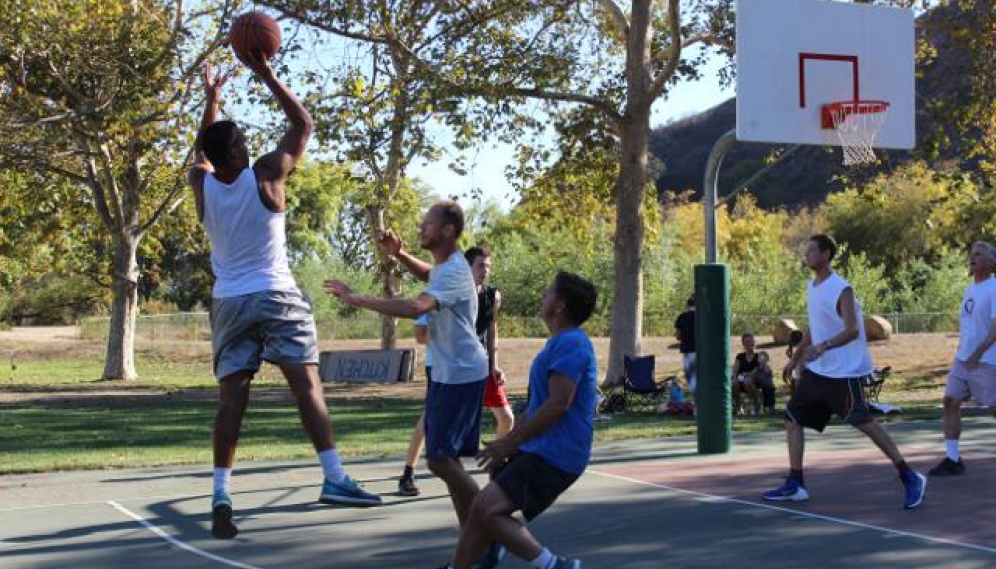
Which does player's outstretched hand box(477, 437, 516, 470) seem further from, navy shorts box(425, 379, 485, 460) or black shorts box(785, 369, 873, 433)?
black shorts box(785, 369, 873, 433)

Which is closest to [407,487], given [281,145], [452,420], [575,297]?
[452,420]

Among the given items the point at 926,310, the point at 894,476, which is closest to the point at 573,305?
the point at 894,476

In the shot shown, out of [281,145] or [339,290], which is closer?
[339,290]

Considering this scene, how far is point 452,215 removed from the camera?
7027 mm

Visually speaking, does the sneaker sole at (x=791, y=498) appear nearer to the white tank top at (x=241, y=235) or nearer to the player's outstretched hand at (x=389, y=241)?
the player's outstretched hand at (x=389, y=241)

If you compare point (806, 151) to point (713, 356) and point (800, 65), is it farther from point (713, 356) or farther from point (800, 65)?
point (713, 356)

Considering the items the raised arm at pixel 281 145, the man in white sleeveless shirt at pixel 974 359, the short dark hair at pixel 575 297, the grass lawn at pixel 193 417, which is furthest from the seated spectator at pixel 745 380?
the short dark hair at pixel 575 297

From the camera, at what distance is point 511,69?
23.6 m

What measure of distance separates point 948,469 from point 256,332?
6.18 metres

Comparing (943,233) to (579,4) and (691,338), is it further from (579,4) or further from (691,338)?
(691,338)

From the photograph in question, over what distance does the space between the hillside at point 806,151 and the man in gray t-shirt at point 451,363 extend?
18.0m

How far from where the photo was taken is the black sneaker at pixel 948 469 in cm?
1058

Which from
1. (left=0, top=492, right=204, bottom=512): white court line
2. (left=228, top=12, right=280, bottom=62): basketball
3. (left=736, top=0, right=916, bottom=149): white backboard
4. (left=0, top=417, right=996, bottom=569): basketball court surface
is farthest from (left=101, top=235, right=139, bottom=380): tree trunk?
(left=228, top=12, right=280, bottom=62): basketball

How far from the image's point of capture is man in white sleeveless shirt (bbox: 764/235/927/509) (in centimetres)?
927
